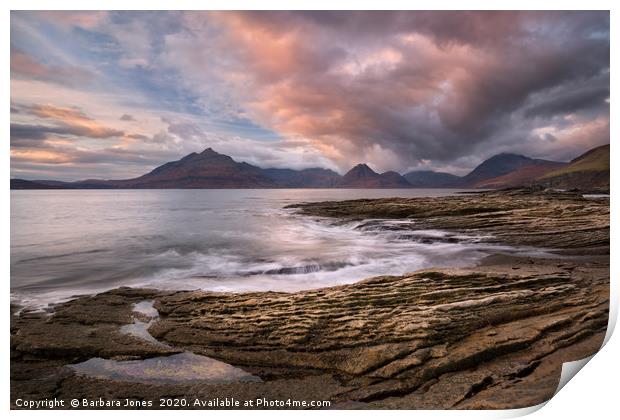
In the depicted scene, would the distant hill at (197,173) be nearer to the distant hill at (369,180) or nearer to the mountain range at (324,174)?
the mountain range at (324,174)

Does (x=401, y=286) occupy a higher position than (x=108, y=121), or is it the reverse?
(x=108, y=121)

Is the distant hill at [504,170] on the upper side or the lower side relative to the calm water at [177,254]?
upper

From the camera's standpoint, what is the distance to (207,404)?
3926mm

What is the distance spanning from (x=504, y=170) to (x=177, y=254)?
11729 mm

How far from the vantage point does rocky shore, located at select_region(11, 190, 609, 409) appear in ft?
12.2

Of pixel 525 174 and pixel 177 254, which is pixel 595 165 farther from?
pixel 177 254

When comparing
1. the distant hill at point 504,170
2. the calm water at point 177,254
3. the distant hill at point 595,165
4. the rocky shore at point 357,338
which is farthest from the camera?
the distant hill at point 504,170

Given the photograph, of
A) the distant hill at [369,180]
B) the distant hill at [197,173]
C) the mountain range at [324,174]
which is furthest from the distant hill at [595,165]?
the distant hill at [197,173]

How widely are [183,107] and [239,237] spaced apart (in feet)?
20.9

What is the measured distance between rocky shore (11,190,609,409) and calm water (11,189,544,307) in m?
0.94

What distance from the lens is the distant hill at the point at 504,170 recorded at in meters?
9.66

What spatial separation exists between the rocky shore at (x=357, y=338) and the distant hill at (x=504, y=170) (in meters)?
4.28
